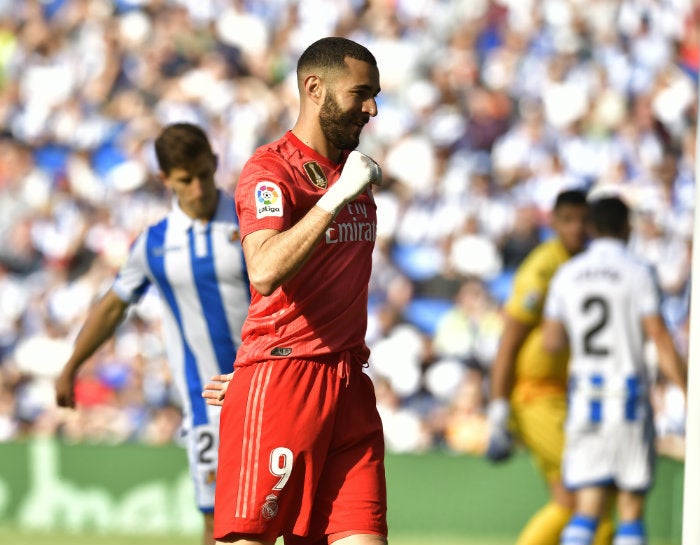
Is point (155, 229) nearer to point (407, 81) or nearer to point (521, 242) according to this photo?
point (521, 242)

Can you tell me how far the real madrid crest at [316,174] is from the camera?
12.8 ft

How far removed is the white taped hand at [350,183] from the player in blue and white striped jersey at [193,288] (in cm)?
216

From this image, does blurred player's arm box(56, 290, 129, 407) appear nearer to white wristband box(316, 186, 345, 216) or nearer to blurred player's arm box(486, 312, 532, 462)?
blurred player's arm box(486, 312, 532, 462)

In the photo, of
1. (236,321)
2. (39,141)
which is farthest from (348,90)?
(39,141)

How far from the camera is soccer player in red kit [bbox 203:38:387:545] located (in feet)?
12.7

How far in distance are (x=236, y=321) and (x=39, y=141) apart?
23.7ft

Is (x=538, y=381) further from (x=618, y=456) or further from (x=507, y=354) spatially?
(x=618, y=456)

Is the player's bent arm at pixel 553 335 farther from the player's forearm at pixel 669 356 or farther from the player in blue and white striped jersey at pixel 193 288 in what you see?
the player in blue and white striped jersey at pixel 193 288

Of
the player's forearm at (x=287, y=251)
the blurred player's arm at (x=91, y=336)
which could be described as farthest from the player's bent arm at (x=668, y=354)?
the player's forearm at (x=287, y=251)

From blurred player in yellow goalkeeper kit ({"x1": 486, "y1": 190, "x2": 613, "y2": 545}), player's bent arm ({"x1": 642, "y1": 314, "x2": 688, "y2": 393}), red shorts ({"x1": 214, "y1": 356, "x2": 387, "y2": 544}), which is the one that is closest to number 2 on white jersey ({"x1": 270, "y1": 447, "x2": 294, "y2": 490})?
red shorts ({"x1": 214, "y1": 356, "x2": 387, "y2": 544})

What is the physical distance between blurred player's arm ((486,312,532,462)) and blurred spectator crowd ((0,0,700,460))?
3242 millimetres

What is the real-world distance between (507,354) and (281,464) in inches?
139

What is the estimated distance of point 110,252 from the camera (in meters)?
11.8

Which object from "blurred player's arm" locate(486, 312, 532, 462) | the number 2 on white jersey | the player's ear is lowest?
the number 2 on white jersey
